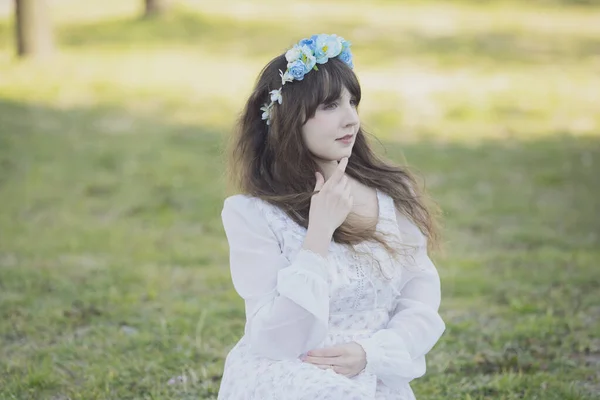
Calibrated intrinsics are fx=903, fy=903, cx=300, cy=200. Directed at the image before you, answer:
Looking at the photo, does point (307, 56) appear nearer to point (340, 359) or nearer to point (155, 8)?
point (340, 359)

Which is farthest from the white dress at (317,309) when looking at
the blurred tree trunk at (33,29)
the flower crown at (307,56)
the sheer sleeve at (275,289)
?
the blurred tree trunk at (33,29)

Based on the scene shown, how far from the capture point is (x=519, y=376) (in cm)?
384

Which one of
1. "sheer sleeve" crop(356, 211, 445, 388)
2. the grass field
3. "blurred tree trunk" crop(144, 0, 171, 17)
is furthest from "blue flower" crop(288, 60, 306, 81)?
"blurred tree trunk" crop(144, 0, 171, 17)

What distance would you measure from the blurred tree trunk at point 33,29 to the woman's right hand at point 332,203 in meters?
9.46

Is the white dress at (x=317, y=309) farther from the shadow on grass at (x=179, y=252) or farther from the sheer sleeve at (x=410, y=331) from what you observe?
the shadow on grass at (x=179, y=252)

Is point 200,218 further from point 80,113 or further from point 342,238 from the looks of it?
point 342,238

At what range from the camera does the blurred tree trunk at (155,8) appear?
47.4ft

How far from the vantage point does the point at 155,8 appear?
14555 millimetres

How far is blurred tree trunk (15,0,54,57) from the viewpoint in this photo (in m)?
11.3

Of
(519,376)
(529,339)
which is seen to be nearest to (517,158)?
(529,339)

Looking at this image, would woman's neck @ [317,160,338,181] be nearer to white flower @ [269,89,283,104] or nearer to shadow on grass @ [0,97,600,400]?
white flower @ [269,89,283,104]

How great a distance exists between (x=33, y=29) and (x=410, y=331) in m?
9.86

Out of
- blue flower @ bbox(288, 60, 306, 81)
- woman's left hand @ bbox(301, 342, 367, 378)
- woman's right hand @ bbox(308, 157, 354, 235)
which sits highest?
blue flower @ bbox(288, 60, 306, 81)

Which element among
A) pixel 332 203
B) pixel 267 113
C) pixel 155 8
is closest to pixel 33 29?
pixel 155 8
